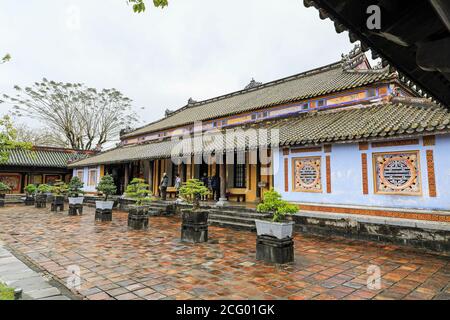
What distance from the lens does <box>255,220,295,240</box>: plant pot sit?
5.31 m

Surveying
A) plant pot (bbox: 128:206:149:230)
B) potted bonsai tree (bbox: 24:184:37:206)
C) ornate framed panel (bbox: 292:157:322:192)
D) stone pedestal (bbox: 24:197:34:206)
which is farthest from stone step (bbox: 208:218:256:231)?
stone pedestal (bbox: 24:197:34:206)

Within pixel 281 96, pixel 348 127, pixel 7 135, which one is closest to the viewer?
pixel 7 135

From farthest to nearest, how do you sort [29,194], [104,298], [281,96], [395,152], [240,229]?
[29,194], [281,96], [240,229], [395,152], [104,298]

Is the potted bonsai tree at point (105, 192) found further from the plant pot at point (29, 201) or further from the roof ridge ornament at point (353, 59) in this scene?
the roof ridge ornament at point (353, 59)

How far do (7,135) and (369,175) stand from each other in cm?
888

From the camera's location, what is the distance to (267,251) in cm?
543

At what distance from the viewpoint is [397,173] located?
24.3 ft

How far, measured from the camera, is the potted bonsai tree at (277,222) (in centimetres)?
534

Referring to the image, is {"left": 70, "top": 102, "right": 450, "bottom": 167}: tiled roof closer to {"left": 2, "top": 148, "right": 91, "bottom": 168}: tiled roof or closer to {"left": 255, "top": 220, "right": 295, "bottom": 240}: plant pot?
{"left": 255, "top": 220, "right": 295, "bottom": 240}: plant pot

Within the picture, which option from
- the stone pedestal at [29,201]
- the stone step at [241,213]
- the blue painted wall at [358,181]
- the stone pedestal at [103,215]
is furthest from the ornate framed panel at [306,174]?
the stone pedestal at [29,201]

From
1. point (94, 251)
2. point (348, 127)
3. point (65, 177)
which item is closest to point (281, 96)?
point (348, 127)

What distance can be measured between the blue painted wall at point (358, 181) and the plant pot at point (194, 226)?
3.80 meters

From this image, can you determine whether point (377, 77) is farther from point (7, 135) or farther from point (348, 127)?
point (7, 135)

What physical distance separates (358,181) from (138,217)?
7.43m
